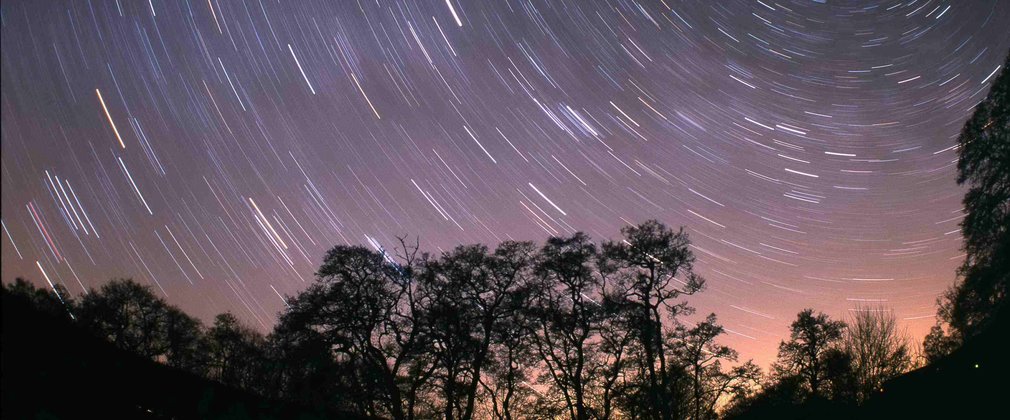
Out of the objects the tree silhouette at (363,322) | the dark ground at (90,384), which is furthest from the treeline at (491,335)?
the dark ground at (90,384)

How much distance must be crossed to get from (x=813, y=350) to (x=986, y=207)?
2132cm

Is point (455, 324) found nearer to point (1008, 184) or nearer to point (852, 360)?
point (1008, 184)

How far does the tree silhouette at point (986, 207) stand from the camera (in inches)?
669

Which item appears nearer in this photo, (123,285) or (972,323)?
(972,323)

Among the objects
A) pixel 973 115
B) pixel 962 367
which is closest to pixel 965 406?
pixel 962 367

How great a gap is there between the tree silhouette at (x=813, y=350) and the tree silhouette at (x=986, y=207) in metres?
16.8

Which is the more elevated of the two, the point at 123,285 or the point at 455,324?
the point at 123,285

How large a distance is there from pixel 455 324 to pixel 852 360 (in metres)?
32.4

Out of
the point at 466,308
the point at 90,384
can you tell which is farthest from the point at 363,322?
the point at 90,384

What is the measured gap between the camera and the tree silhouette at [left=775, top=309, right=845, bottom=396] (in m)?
35.1

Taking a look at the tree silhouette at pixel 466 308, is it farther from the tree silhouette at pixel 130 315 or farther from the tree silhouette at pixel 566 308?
the tree silhouette at pixel 130 315

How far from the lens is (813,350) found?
116ft

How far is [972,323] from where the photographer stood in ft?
62.5

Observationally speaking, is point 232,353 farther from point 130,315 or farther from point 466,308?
point 466,308
